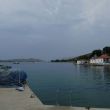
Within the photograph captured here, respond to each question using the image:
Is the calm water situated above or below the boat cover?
below

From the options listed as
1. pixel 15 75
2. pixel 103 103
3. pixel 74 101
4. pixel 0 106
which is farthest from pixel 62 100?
pixel 0 106

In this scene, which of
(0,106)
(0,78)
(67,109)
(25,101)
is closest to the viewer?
(67,109)

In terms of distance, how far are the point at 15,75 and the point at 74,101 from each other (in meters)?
9.76

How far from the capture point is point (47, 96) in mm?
38281

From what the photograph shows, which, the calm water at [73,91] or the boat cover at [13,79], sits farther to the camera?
the boat cover at [13,79]

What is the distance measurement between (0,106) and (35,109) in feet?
9.31

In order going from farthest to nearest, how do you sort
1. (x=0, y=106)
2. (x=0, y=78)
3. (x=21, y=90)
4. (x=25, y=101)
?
(x=0, y=78) < (x=21, y=90) < (x=25, y=101) < (x=0, y=106)

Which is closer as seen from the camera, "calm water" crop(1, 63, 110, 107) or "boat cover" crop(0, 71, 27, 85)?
"calm water" crop(1, 63, 110, 107)

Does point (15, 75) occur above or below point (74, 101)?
above

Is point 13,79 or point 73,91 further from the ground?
point 13,79

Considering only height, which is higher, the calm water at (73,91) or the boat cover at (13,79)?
the boat cover at (13,79)

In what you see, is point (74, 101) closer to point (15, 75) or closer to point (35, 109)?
point (15, 75)

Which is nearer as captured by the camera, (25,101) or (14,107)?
(14,107)

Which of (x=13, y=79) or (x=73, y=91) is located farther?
(x=73, y=91)
